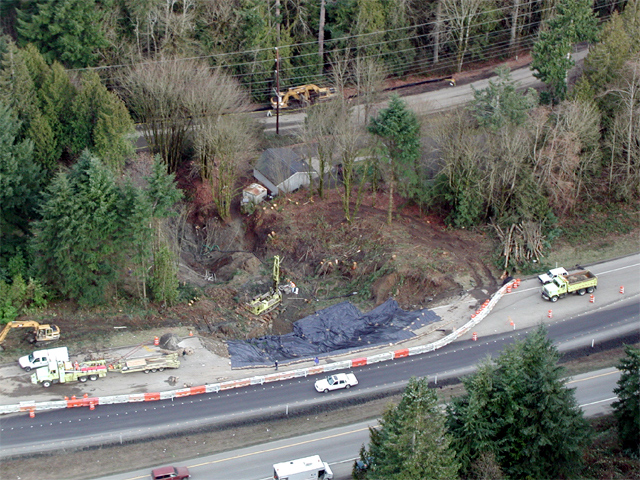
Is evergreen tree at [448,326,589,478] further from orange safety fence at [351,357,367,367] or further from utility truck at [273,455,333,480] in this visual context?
orange safety fence at [351,357,367,367]

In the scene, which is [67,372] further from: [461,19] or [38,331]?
[461,19]

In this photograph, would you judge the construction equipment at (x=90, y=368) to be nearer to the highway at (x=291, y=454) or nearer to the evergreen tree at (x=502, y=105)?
the highway at (x=291, y=454)

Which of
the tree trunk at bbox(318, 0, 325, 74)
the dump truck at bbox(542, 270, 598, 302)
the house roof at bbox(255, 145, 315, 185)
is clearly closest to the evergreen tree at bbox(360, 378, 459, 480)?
the dump truck at bbox(542, 270, 598, 302)

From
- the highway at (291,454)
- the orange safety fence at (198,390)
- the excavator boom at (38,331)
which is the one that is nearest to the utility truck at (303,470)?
the highway at (291,454)

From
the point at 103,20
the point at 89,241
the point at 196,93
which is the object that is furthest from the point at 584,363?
the point at 103,20

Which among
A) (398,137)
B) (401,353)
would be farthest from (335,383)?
(398,137)
